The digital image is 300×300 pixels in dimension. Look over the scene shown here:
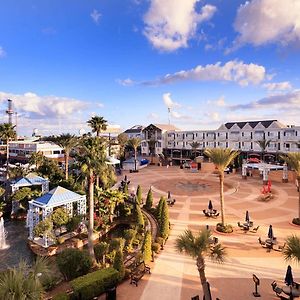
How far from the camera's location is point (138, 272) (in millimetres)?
16219

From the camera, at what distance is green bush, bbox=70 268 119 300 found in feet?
44.8

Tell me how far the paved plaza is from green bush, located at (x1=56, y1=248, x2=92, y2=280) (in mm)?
2960

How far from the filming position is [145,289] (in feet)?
48.5

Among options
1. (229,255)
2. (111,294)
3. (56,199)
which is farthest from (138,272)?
(56,199)

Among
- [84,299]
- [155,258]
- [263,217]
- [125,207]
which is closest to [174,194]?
[125,207]

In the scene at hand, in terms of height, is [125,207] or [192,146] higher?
[192,146]

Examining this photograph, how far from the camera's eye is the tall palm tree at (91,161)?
19.8 meters

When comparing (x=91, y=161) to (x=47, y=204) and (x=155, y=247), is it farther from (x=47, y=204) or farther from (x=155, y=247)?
(x=47, y=204)

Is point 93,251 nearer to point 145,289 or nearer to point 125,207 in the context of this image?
point 145,289

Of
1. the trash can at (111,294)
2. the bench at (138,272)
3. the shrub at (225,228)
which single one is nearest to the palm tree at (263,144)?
the shrub at (225,228)

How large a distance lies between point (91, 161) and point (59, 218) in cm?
805

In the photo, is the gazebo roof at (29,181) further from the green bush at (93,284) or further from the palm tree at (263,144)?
the palm tree at (263,144)

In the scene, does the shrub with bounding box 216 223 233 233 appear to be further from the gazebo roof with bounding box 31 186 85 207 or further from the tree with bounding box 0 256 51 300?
the tree with bounding box 0 256 51 300

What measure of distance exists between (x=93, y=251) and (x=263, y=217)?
1800 centimetres
